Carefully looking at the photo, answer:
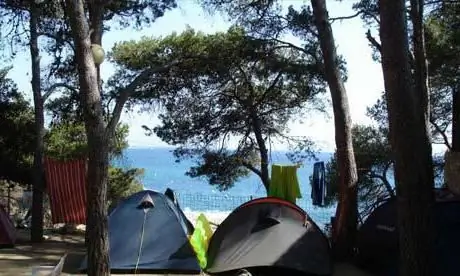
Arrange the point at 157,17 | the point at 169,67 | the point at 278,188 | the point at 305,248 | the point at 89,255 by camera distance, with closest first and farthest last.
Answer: the point at 89,255 → the point at 305,248 → the point at 278,188 → the point at 169,67 → the point at 157,17

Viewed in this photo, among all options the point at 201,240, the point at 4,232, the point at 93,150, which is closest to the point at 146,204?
the point at 201,240

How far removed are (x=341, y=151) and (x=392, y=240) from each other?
7.59ft

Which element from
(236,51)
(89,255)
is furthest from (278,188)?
(89,255)

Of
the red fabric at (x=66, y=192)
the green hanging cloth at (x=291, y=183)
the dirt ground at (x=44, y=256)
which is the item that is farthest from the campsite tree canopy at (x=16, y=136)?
the green hanging cloth at (x=291, y=183)

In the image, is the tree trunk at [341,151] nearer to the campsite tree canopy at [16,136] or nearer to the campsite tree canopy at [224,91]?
the campsite tree canopy at [224,91]

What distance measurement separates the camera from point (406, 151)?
4.86 metres

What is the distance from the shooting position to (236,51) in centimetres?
1248

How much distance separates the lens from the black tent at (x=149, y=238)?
25.5 ft

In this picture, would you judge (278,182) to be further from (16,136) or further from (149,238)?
(16,136)

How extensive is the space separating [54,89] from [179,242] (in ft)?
19.3

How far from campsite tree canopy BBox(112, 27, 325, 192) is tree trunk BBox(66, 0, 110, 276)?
652 centimetres

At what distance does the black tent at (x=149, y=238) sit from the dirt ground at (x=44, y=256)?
0.70 metres

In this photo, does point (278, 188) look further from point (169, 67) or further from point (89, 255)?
point (89, 255)

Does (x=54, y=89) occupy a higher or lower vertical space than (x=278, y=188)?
higher
